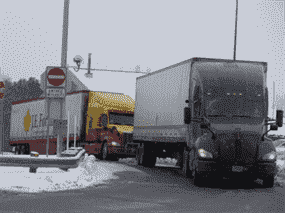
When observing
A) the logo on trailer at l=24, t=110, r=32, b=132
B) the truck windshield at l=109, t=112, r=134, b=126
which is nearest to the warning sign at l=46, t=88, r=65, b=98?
the truck windshield at l=109, t=112, r=134, b=126

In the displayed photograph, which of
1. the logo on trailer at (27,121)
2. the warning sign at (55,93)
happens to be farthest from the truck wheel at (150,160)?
the logo on trailer at (27,121)

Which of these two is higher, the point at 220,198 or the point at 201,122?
the point at 201,122

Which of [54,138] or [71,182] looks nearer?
[71,182]

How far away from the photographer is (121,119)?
28562 mm

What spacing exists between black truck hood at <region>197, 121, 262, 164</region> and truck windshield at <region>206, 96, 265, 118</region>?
2.59 feet

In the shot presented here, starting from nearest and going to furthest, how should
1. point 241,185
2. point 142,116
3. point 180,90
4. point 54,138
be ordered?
point 241,185 → point 180,90 → point 142,116 → point 54,138

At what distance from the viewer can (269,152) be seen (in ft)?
50.0

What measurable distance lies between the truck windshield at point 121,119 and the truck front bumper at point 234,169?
44.5 ft

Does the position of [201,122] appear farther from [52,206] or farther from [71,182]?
[52,206]

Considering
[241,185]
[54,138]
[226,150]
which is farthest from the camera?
[54,138]

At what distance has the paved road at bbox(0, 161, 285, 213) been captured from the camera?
9.99m

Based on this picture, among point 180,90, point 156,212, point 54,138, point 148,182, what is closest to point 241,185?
point 148,182

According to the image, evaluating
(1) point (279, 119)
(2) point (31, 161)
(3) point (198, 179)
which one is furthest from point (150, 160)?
(2) point (31, 161)

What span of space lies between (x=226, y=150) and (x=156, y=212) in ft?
18.9
